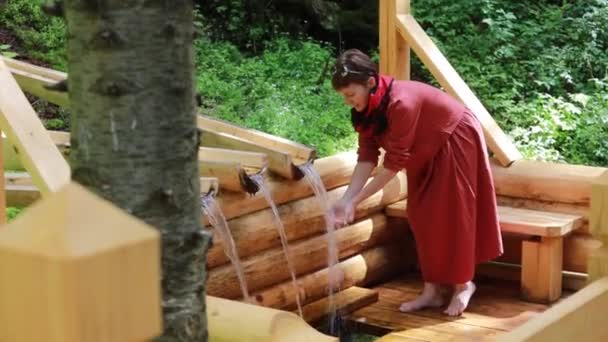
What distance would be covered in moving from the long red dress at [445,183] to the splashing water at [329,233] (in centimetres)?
26

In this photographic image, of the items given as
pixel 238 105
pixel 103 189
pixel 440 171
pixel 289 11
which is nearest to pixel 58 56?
pixel 238 105

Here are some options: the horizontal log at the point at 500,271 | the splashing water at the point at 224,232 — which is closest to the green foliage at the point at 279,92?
the horizontal log at the point at 500,271

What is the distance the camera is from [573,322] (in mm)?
2365

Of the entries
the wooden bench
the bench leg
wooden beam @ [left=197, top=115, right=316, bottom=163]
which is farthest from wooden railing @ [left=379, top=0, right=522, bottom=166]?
wooden beam @ [left=197, top=115, right=316, bottom=163]

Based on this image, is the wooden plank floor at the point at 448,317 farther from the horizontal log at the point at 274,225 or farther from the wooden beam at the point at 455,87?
the wooden beam at the point at 455,87

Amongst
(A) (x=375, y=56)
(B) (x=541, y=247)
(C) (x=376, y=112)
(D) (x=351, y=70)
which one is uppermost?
(D) (x=351, y=70)

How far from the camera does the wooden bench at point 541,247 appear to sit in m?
5.02

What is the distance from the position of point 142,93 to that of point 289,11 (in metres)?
8.77

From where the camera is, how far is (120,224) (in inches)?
41.0

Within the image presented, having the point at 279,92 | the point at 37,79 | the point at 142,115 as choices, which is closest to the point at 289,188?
the point at 37,79

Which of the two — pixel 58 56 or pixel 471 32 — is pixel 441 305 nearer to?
pixel 58 56

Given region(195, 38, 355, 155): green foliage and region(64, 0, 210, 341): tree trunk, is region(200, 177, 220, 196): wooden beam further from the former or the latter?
region(64, 0, 210, 341): tree trunk

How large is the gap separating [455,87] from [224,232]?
191 cm

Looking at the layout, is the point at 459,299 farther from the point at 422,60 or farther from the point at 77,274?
the point at 77,274
